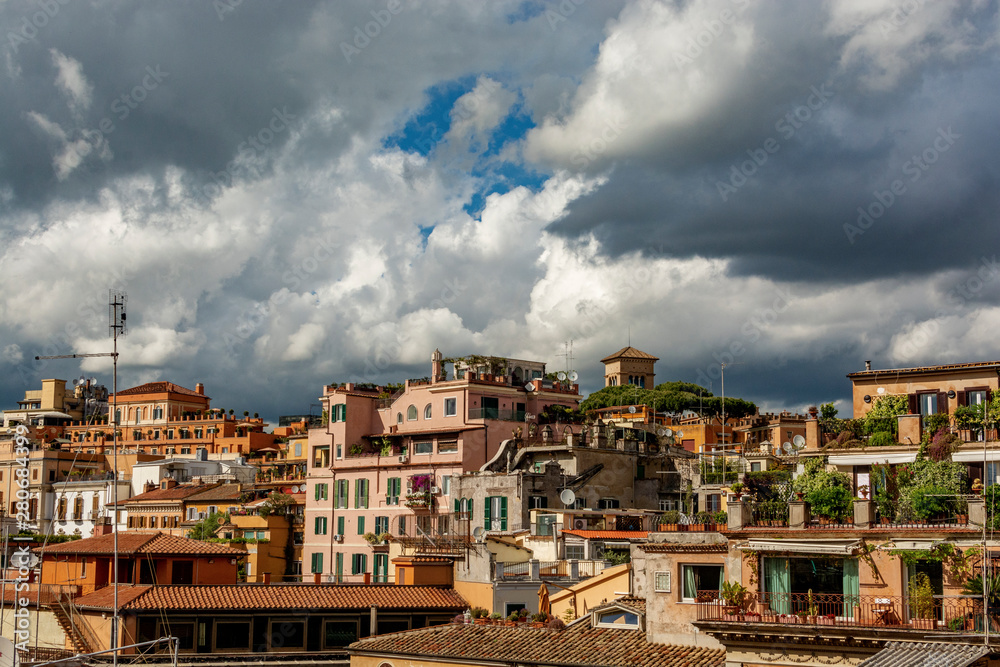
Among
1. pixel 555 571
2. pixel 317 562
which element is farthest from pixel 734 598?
pixel 317 562

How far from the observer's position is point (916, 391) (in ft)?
159

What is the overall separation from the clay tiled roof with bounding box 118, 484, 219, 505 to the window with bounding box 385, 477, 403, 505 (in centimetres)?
2318

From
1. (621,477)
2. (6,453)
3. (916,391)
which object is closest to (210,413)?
(6,453)

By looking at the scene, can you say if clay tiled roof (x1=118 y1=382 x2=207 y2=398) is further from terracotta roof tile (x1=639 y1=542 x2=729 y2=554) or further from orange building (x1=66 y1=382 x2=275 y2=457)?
terracotta roof tile (x1=639 y1=542 x2=729 y2=554)

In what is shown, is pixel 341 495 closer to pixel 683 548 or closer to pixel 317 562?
pixel 317 562

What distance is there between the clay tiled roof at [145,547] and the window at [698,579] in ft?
67.6

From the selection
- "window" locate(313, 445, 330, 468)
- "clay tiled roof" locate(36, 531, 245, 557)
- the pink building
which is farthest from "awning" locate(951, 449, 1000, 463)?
"window" locate(313, 445, 330, 468)

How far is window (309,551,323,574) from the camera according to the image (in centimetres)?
6712

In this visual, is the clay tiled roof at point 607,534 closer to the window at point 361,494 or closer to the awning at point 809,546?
the awning at point 809,546

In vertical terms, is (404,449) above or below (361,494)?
above

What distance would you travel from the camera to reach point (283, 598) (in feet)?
134

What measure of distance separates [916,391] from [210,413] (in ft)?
292

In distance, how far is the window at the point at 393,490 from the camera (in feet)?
210

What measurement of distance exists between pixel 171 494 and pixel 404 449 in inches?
1058
